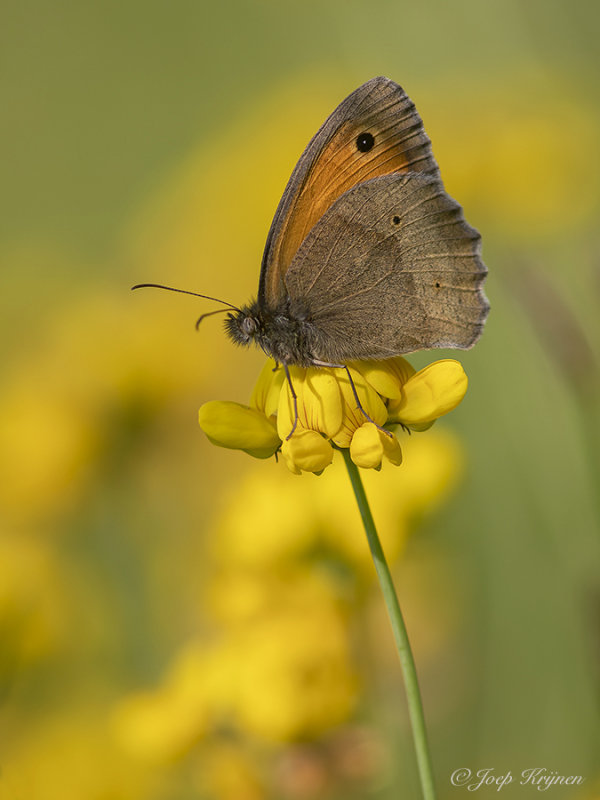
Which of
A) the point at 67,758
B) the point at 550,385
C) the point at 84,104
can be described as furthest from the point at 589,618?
the point at 84,104

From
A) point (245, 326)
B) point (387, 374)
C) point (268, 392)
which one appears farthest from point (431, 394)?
point (245, 326)

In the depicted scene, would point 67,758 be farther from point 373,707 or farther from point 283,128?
point 283,128

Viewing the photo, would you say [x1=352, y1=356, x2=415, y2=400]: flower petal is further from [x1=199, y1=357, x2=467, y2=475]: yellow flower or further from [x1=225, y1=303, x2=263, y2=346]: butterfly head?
[x1=225, y1=303, x2=263, y2=346]: butterfly head

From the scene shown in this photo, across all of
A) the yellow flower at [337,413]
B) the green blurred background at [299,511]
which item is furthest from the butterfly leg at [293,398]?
the green blurred background at [299,511]

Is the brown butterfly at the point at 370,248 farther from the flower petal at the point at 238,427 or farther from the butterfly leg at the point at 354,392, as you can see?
the flower petal at the point at 238,427

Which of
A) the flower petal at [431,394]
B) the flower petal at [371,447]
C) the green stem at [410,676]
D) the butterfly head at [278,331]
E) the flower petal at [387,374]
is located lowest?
the green stem at [410,676]

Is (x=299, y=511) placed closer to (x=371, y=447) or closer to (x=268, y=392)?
(x=268, y=392)
